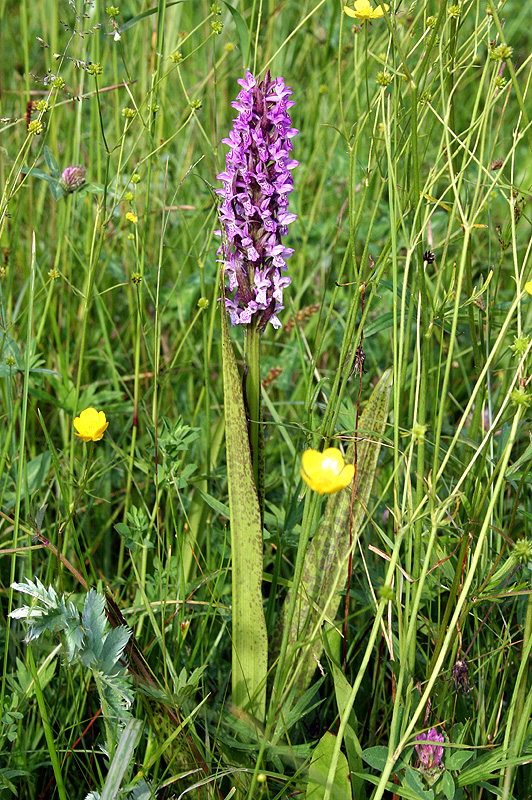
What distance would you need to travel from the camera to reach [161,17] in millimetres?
1190

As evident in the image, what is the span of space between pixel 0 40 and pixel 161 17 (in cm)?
193

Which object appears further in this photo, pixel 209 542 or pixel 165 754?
pixel 209 542

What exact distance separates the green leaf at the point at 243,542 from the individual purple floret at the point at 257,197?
0.08m

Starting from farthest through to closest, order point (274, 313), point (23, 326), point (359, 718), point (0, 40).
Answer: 1. point (0, 40)
2. point (23, 326)
3. point (359, 718)
4. point (274, 313)

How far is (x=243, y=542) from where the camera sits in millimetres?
1021

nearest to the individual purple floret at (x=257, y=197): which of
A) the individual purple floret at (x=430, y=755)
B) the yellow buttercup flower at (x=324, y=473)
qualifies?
the yellow buttercup flower at (x=324, y=473)

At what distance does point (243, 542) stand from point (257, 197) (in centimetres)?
52

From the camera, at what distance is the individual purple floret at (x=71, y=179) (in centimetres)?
156

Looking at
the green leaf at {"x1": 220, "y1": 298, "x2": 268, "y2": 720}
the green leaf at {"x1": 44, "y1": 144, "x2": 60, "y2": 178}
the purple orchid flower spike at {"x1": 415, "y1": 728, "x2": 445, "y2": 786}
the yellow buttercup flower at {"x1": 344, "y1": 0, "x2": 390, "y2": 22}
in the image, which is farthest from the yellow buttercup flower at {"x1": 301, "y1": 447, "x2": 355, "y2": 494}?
the green leaf at {"x1": 44, "y1": 144, "x2": 60, "y2": 178}

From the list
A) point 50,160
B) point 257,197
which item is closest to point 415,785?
point 257,197

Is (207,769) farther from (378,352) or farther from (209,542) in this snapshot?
(378,352)

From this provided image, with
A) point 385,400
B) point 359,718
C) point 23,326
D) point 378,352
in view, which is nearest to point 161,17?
point 385,400

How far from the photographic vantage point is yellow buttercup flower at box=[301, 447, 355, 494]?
2.52 feet

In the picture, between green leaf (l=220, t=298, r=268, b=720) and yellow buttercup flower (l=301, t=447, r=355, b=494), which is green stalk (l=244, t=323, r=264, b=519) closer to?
green leaf (l=220, t=298, r=268, b=720)
